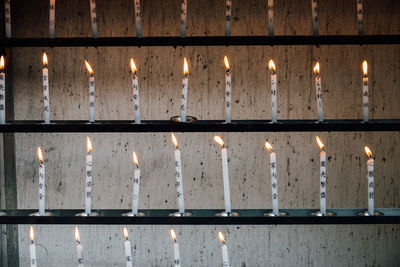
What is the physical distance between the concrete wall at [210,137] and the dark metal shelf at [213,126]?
0.53 m

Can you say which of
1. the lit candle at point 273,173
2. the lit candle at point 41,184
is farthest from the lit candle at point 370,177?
the lit candle at point 41,184

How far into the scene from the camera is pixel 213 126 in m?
1.82

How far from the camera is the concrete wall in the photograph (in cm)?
231

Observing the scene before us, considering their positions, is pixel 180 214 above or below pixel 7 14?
below

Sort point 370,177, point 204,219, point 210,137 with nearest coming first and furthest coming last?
point 370,177, point 204,219, point 210,137

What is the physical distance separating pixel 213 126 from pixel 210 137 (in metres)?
0.54

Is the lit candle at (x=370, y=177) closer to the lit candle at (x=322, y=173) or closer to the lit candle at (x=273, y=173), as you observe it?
the lit candle at (x=322, y=173)

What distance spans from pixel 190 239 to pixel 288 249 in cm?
54

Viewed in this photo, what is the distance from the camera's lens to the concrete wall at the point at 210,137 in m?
2.31

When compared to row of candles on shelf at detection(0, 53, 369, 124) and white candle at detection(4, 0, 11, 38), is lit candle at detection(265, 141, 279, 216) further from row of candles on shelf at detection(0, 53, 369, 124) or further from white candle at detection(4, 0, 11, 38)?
white candle at detection(4, 0, 11, 38)

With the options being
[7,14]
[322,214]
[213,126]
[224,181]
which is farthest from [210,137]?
[7,14]

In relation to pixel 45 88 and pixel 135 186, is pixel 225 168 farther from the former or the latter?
pixel 45 88

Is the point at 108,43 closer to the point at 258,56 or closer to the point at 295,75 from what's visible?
the point at 258,56

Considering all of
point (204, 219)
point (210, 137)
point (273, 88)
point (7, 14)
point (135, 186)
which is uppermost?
point (7, 14)
